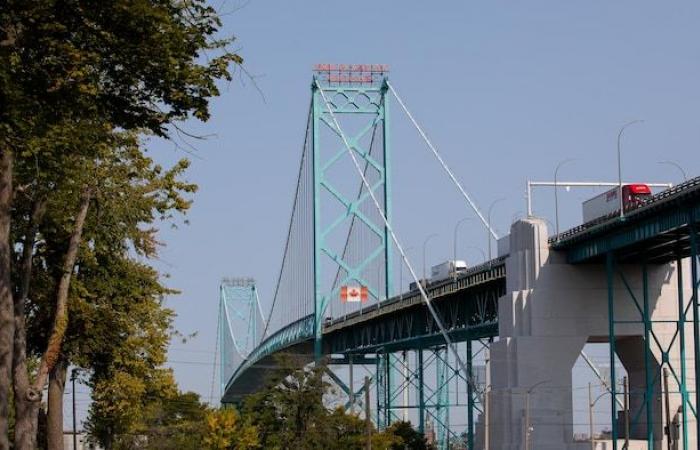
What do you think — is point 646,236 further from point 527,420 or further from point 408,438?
point 408,438

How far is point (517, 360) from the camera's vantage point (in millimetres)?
60562

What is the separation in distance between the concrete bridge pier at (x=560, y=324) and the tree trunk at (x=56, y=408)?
2645cm

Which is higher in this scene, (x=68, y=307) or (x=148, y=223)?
(x=148, y=223)

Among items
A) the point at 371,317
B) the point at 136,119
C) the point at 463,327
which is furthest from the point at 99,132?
the point at 371,317

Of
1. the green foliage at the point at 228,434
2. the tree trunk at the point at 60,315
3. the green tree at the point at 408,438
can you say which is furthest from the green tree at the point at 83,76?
the green tree at the point at 408,438

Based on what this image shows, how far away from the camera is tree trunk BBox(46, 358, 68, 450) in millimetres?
36688

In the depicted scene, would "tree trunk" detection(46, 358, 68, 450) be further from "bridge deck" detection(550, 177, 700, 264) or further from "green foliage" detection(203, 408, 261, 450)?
"green foliage" detection(203, 408, 261, 450)

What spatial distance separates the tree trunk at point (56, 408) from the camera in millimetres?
36688

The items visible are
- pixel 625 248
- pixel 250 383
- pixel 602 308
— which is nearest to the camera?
pixel 625 248

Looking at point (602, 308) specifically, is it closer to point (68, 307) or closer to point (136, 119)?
point (68, 307)

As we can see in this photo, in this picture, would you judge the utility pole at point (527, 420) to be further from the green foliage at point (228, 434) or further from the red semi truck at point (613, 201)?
the green foliage at point (228, 434)

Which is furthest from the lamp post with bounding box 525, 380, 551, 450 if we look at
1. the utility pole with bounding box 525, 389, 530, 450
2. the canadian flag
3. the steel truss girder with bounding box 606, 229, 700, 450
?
the canadian flag

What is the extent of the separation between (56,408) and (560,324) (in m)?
28.5

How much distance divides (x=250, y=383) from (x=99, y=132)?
121785 mm
